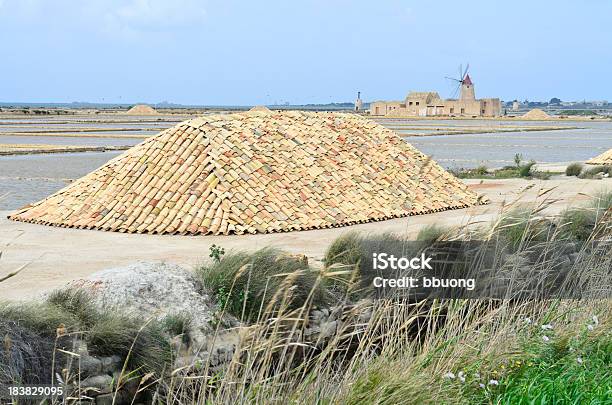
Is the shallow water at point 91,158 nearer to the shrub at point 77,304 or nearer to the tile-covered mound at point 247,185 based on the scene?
the tile-covered mound at point 247,185

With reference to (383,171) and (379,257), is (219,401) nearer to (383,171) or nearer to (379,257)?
(379,257)

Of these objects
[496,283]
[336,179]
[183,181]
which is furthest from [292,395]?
[336,179]

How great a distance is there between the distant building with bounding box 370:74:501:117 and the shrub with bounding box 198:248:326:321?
349ft

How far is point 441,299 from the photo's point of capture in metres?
6.39

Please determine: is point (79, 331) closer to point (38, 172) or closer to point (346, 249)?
point (346, 249)

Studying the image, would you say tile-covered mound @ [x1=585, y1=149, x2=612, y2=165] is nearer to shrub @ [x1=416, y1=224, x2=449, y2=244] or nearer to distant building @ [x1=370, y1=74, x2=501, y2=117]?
shrub @ [x1=416, y1=224, x2=449, y2=244]

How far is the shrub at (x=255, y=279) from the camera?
661cm

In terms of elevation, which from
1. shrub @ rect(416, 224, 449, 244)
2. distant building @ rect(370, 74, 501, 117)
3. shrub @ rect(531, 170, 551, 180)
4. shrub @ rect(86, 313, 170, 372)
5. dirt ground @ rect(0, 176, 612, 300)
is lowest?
distant building @ rect(370, 74, 501, 117)

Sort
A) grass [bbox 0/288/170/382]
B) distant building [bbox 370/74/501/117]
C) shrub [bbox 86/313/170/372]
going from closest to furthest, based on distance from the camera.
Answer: grass [bbox 0/288/170/382] → shrub [bbox 86/313/170/372] → distant building [bbox 370/74/501/117]

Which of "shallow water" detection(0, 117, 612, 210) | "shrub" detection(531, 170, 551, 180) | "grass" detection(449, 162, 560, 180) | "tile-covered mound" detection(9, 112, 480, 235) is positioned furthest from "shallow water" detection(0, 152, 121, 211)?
"shrub" detection(531, 170, 551, 180)

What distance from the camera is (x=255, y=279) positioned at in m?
6.70

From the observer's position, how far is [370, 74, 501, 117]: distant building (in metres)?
113

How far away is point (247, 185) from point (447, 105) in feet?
343

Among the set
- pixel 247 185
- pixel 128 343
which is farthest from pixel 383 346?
pixel 247 185
